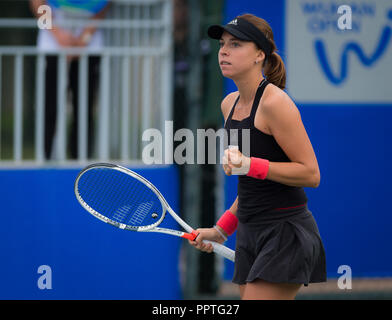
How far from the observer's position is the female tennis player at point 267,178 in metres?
3.10

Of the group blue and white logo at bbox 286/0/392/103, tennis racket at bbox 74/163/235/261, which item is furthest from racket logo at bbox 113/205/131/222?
blue and white logo at bbox 286/0/392/103

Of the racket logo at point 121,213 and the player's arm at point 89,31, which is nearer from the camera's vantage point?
the racket logo at point 121,213

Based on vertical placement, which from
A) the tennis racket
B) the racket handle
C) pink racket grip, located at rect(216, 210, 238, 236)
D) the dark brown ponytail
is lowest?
the racket handle

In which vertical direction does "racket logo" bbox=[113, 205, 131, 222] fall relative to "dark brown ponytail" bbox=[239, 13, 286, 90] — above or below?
below

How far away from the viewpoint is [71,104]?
5.62 metres

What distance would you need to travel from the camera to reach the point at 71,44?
5.57 m

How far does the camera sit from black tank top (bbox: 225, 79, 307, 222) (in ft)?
10.4

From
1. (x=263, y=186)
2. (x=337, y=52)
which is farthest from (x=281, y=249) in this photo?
(x=337, y=52)

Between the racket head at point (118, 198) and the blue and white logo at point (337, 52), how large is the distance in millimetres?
2356

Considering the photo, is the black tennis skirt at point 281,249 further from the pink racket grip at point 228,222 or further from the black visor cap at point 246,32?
the black visor cap at point 246,32

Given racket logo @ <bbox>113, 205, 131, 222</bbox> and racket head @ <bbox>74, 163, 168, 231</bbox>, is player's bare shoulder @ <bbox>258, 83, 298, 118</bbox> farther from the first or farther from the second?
racket logo @ <bbox>113, 205, 131, 222</bbox>

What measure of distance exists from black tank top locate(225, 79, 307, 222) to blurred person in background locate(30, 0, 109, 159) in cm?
255

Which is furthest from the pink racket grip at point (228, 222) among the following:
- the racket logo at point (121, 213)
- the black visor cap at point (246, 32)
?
the black visor cap at point (246, 32)
